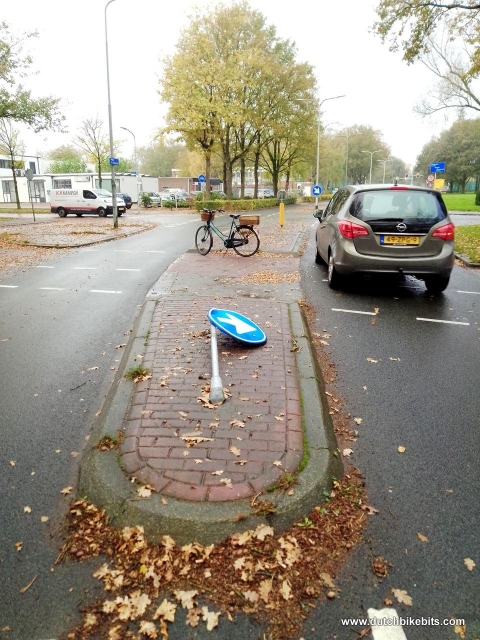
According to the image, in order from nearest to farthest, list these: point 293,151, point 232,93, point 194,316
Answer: point 194,316 < point 232,93 < point 293,151

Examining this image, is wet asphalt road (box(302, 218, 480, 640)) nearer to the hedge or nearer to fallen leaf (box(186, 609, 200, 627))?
fallen leaf (box(186, 609, 200, 627))

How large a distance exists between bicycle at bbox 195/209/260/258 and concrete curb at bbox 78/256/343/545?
27.6 feet

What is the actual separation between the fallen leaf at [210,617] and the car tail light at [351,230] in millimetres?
6180

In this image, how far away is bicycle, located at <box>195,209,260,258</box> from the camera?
38.4ft

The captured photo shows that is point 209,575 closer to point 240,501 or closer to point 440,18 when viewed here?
point 240,501

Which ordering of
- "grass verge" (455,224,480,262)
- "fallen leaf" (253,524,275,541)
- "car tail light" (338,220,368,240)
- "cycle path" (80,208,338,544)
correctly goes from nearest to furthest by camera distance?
"fallen leaf" (253,524,275,541) < "cycle path" (80,208,338,544) < "car tail light" (338,220,368,240) < "grass verge" (455,224,480,262)

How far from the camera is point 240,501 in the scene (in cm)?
254

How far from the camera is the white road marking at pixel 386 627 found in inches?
74.6

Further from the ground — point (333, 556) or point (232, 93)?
point (232, 93)

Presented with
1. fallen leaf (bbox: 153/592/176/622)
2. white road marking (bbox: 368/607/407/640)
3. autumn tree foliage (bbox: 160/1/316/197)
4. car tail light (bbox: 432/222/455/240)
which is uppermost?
autumn tree foliage (bbox: 160/1/316/197)

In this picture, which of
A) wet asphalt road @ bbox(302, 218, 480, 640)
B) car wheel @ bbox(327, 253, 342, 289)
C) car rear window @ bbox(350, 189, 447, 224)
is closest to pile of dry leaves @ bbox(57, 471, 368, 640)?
wet asphalt road @ bbox(302, 218, 480, 640)

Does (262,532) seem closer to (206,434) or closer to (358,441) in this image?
(206,434)

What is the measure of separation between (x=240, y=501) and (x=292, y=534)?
0.33 metres

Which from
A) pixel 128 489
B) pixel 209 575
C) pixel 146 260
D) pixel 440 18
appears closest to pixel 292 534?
pixel 209 575
